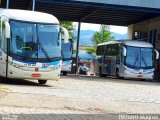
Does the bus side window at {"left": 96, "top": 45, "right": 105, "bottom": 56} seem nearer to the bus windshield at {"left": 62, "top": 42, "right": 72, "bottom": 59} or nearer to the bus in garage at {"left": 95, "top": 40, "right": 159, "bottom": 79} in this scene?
the bus in garage at {"left": 95, "top": 40, "right": 159, "bottom": 79}

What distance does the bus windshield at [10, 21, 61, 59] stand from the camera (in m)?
20.1

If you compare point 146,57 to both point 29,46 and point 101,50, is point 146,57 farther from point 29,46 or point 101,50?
point 29,46

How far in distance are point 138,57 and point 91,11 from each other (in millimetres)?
7460

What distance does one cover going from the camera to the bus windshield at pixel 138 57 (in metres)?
36.3

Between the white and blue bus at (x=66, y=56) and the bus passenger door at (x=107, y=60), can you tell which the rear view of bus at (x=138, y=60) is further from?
the white and blue bus at (x=66, y=56)

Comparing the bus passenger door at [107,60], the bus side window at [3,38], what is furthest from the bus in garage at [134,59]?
the bus side window at [3,38]

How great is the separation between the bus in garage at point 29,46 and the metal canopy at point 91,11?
15163 mm

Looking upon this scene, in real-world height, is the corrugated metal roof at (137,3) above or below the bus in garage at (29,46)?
above

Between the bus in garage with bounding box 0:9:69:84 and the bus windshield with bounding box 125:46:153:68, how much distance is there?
16144mm

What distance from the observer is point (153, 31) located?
44.9 m

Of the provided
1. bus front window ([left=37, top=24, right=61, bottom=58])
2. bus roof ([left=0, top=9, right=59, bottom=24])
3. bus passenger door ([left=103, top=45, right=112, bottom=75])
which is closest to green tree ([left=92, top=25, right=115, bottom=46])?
bus passenger door ([left=103, top=45, right=112, bottom=75])

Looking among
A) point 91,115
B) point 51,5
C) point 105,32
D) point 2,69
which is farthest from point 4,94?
point 105,32

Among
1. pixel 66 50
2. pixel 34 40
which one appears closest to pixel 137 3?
pixel 66 50

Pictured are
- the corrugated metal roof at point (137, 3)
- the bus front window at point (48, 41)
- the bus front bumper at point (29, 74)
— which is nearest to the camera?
the bus front bumper at point (29, 74)
